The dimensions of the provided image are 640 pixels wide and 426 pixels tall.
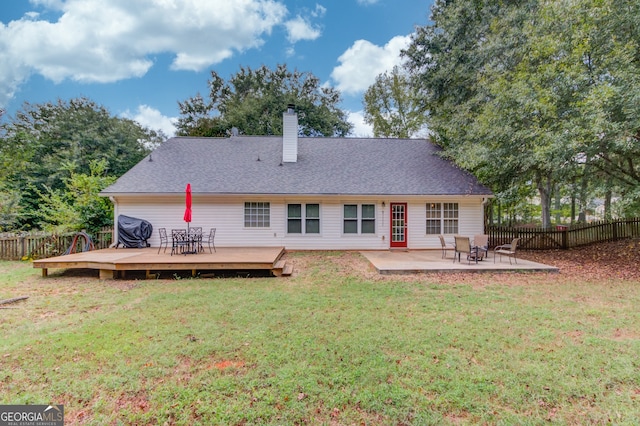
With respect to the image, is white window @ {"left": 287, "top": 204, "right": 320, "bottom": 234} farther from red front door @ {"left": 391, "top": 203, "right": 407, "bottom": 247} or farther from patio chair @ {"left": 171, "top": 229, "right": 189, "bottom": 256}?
patio chair @ {"left": 171, "top": 229, "right": 189, "bottom": 256}

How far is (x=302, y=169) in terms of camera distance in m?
13.0

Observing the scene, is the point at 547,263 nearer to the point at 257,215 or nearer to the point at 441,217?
the point at 441,217

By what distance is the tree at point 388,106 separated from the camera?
25.5 metres

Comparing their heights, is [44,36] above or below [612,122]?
above

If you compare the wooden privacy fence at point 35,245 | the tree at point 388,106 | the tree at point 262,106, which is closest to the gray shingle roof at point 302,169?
the wooden privacy fence at point 35,245

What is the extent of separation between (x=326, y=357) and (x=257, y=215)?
9.22m

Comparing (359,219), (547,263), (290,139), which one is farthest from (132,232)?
(547,263)

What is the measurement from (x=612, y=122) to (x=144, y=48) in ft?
76.2

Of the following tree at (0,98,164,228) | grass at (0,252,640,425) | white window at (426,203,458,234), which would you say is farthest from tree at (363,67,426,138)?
grass at (0,252,640,425)

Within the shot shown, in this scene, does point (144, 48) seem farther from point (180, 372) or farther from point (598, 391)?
point (598, 391)

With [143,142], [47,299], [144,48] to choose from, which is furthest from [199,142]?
[143,142]

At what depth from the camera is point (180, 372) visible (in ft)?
9.89

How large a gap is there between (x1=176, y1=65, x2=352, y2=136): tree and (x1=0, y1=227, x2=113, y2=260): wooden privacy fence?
15455 millimetres

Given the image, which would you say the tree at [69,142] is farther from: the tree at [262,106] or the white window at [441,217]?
the white window at [441,217]
